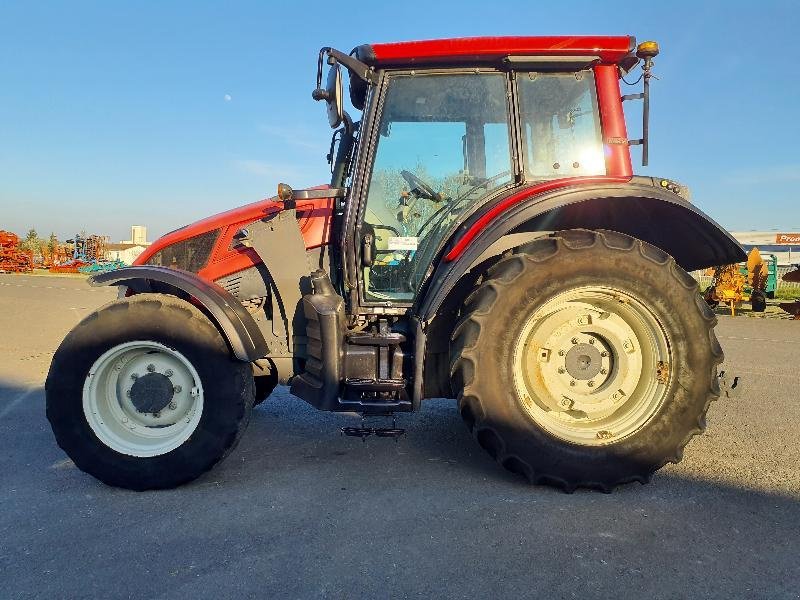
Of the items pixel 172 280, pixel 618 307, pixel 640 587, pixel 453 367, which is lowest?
pixel 640 587

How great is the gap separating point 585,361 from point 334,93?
6.63ft

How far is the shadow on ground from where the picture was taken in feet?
6.56

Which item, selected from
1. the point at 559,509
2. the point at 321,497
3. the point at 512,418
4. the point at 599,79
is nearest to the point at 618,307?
the point at 512,418

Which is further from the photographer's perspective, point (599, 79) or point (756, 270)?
point (756, 270)

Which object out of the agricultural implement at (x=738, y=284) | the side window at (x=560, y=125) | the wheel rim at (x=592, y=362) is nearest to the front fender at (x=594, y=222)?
the side window at (x=560, y=125)

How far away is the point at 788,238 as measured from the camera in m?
36.8

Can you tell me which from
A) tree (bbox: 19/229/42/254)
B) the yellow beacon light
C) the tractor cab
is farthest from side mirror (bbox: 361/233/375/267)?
tree (bbox: 19/229/42/254)

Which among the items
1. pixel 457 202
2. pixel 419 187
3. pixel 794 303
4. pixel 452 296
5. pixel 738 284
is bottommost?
pixel 794 303

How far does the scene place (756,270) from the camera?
1494 centimetres

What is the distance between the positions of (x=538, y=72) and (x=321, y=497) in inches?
104

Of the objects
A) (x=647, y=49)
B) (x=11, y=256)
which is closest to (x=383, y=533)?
(x=647, y=49)

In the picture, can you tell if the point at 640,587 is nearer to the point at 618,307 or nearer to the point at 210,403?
the point at 618,307

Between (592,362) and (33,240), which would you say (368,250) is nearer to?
(592,362)

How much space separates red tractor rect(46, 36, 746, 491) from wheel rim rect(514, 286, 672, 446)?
0.01 meters
